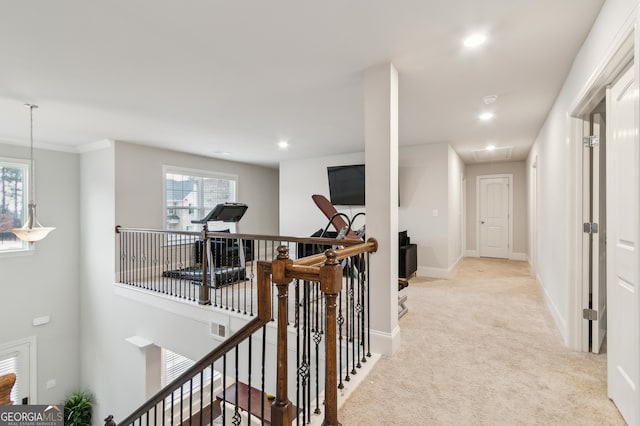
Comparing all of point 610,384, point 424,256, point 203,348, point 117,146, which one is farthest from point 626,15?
point 117,146

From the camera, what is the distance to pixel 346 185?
5871 mm

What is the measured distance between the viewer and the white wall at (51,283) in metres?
4.78

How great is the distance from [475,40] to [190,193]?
5700mm

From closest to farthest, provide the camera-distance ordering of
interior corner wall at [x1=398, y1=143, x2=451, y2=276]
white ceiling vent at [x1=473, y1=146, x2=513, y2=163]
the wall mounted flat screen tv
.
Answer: interior corner wall at [x1=398, y1=143, x2=451, y2=276] → the wall mounted flat screen tv → white ceiling vent at [x1=473, y1=146, x2=513, y2=163]

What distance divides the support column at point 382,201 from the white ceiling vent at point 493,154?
14.1 ft

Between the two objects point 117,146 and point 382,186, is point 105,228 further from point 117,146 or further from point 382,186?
point 382,186

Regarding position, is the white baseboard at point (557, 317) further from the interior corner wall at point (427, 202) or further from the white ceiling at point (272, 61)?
the white ceiling at point (272, 61)

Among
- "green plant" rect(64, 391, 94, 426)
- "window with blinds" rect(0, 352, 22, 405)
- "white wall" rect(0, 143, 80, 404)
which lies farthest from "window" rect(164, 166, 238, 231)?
"green plant" rect(64, 391, 94, 426)

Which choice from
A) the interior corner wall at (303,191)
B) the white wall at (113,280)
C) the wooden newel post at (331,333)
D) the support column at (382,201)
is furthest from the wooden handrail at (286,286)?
the interior corner wall at (303,191)

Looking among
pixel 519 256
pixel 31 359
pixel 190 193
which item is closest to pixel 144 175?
pixel 190 193

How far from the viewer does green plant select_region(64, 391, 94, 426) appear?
5089 millimetres

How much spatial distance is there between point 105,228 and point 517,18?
597 cm

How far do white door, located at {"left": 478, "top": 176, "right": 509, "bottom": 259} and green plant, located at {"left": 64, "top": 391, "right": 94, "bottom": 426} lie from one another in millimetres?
8642

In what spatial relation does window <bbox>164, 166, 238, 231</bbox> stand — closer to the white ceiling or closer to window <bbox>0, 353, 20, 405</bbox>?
the white ceiling
